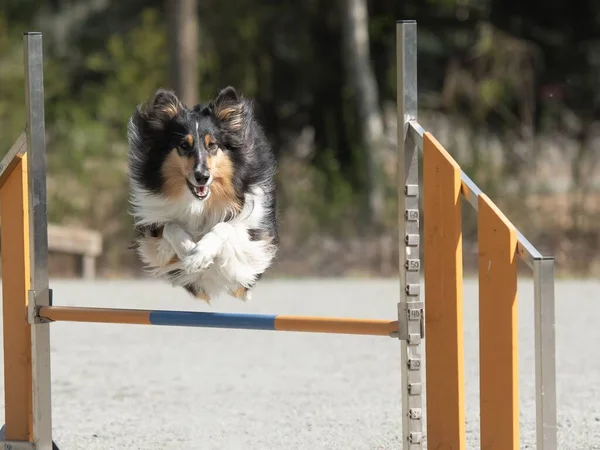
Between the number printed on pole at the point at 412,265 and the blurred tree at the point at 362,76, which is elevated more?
the blurred tree at the point at 362,76

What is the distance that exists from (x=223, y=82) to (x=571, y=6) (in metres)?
5.28

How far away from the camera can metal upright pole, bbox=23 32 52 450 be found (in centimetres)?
439

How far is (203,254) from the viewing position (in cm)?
439

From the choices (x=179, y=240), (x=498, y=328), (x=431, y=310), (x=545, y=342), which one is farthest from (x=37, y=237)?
(x=545, y=342)

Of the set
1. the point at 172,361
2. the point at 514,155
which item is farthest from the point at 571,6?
the point at 172,361

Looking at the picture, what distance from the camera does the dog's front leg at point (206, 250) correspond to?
4.38m

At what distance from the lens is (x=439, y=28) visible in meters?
15.6

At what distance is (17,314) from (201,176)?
984mm

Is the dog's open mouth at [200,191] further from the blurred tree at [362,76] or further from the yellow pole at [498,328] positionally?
the blurred tree at [362,76]

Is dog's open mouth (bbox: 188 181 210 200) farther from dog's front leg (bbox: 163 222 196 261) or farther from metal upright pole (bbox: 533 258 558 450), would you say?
metal upright pole (bbox: 533 258 558 450)

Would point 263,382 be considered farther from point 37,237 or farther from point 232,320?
point 232,320

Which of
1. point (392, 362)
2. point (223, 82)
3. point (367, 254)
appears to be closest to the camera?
point (392, 362)

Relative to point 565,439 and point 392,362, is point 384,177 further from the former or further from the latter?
point 565,439

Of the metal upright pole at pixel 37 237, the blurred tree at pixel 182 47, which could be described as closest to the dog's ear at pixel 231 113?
the metal upright pole at pixel 37 237
